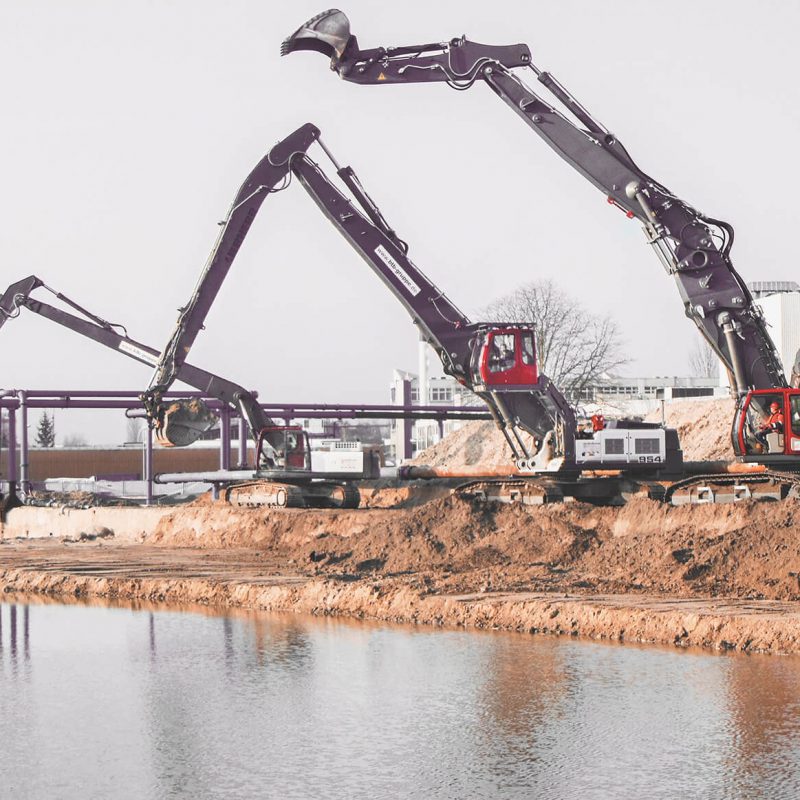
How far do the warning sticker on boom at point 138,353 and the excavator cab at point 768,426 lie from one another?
1586 cm

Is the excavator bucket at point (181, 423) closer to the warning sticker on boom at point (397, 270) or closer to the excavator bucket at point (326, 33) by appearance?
the warning sticker on boom at point (397, 270)

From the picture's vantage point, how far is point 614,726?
37.8ft

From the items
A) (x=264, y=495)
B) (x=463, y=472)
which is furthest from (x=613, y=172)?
(x=264, y=495)

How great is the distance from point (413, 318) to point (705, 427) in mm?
15453

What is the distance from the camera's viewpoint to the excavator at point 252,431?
30.5 meters

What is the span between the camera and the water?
9734 millimetres

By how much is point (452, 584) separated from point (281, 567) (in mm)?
6090

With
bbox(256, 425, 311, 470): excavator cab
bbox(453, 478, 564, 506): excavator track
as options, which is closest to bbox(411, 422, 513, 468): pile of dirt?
bbox(256, 425, 311, 470): excavator cab

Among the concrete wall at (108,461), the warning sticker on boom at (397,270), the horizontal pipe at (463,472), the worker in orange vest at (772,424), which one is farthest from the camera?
the concrete wall at (108,461)

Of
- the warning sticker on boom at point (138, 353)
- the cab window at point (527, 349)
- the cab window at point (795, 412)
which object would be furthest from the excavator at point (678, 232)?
the warning sticker on boom at point (138, 353)

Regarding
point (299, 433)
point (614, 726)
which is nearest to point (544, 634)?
point (614, 726)

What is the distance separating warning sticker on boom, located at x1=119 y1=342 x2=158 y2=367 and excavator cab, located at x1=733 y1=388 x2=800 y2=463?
15855 mm

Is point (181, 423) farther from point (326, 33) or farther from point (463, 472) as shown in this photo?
point (326, 33)

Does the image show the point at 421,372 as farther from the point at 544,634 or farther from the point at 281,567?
the point at 544,634
